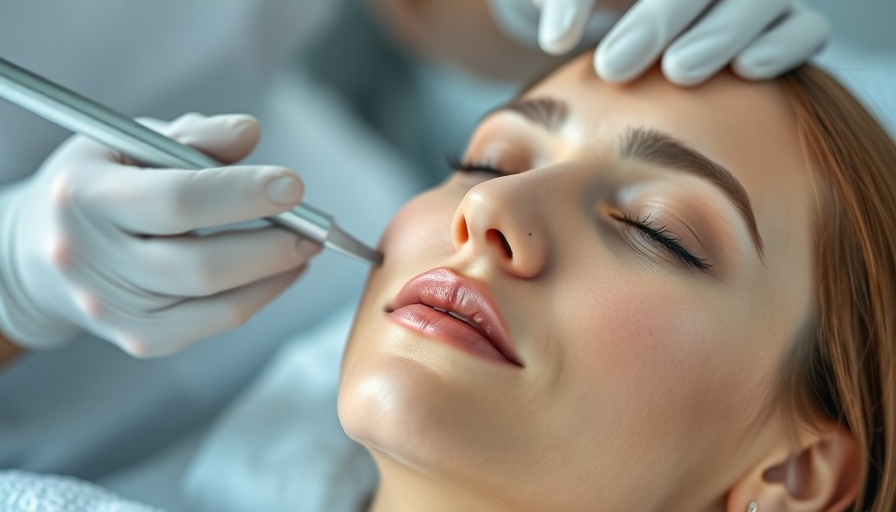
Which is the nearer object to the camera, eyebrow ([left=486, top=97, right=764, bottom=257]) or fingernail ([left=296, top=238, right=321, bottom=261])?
eyebrow ([left=486, top=97, right=764, bottom=257])

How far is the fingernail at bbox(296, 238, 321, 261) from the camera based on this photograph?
0.89 meters

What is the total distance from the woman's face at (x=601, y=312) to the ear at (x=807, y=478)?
23 millimetres

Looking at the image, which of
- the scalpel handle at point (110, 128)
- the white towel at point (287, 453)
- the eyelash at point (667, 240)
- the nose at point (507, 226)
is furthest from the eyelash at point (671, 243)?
the white towel at point (287, 453)

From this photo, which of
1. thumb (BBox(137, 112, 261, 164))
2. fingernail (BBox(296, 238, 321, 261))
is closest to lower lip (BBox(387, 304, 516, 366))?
fingernail (BBox(296, 238, 321, 261))

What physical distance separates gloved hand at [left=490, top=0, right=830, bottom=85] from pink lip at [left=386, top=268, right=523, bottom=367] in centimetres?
32

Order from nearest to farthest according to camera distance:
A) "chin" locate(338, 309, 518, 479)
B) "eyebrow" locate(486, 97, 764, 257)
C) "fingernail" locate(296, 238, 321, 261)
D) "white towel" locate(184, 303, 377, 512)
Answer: "chin" locate(338, 309, 518, 479), "eyebrow" locate(486, 97, 764, 257), "fingernail" locate(296, 238, 321, 261), "white towel" locate(184, 303, 377, 512)

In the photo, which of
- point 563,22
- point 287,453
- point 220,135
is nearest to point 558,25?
point 563,22

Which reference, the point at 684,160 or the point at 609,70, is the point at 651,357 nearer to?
the point at 684,160

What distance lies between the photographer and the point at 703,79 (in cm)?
88

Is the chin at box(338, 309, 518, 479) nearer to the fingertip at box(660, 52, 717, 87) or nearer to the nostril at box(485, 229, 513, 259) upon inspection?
the nostril at box(485, 229, 513, 259)

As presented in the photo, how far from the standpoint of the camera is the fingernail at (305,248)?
0.89m

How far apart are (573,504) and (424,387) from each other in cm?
18

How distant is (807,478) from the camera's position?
87 cm

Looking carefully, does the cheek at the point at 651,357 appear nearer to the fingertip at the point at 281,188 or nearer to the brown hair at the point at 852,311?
the brown hair at the point at 852,311
